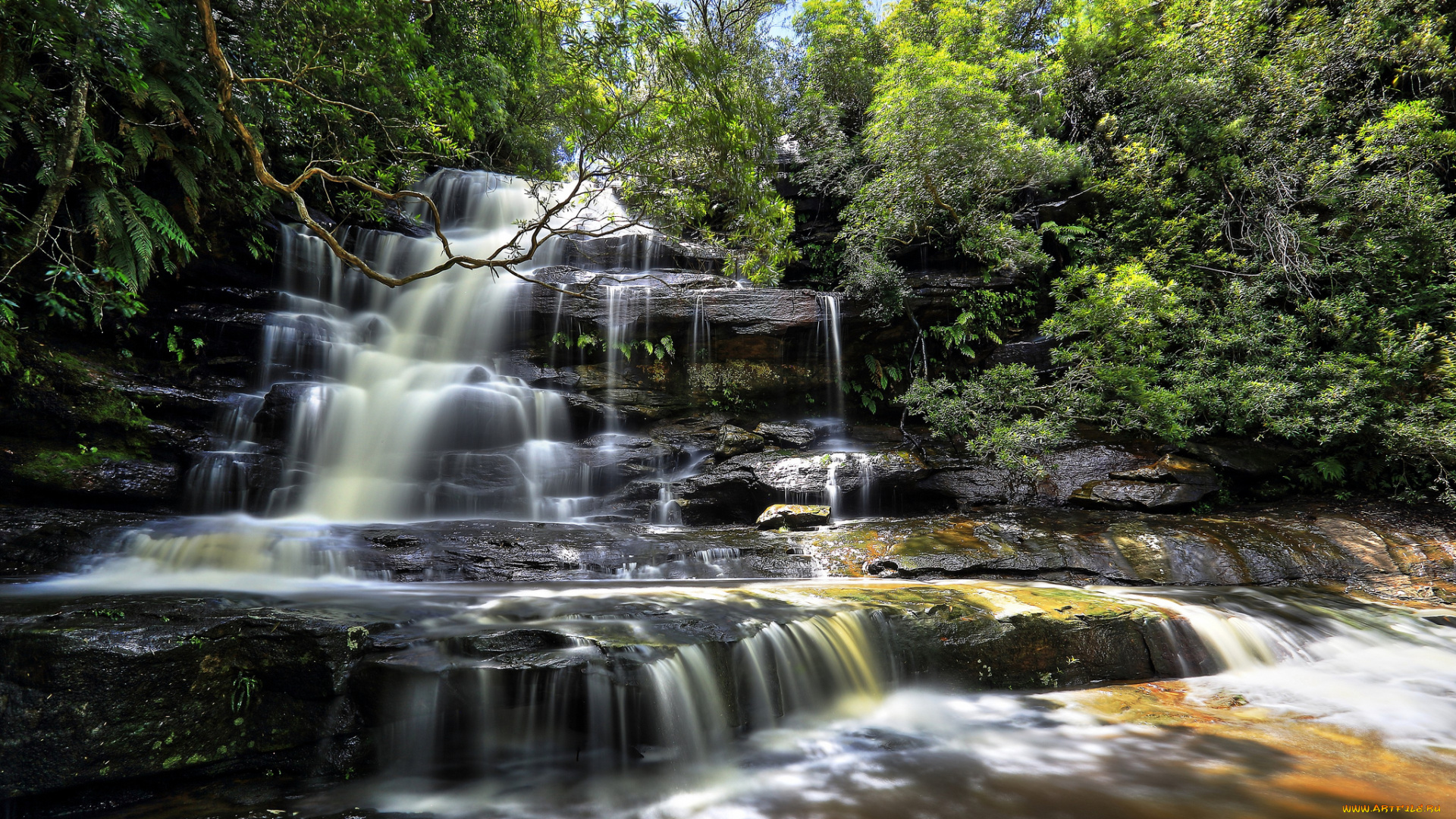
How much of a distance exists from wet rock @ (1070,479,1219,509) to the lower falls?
1.44ft

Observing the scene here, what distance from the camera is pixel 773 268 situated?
37.1ft

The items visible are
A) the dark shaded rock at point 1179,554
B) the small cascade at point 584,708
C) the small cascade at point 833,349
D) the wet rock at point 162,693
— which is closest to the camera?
the wet rock at point 162,693

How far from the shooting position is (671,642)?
3.43 m

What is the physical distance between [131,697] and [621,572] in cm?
383

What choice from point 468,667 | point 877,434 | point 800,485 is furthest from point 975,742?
point 877,434

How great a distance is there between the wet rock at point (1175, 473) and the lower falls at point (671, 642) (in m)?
0.84

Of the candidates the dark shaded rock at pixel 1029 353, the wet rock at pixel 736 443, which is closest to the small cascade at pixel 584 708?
the wet rock at pixel 736 443

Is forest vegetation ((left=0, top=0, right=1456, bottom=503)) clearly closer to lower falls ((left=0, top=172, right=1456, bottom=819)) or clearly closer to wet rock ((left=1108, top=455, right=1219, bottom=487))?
wet rock ((left=1108, top=455, right=1219, bottom=487))

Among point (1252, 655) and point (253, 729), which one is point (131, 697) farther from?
point (1252, 655)

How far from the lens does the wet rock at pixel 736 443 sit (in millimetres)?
9312

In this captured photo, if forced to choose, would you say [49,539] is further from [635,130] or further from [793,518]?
[793,518]

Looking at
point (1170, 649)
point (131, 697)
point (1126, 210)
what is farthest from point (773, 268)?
point (131, 697)

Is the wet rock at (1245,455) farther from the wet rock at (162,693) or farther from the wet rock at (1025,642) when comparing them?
the wet rock at (162,693)

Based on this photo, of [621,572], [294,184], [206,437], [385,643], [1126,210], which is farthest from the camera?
[1126,210]
